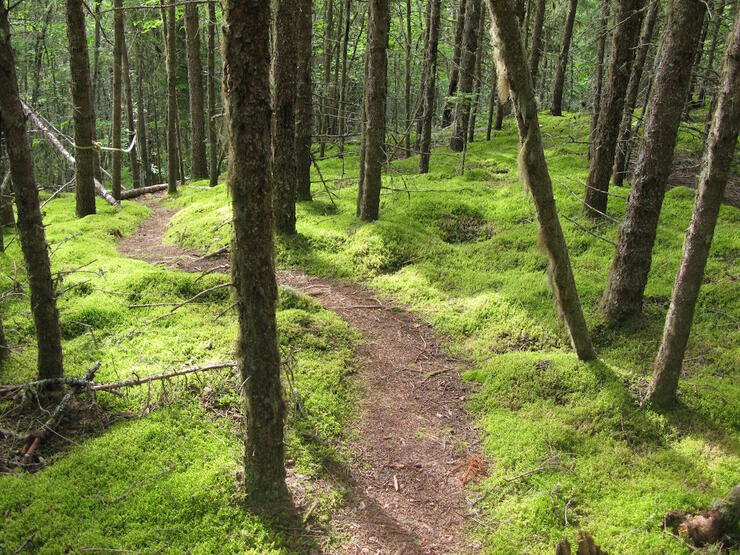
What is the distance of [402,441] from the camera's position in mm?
5477

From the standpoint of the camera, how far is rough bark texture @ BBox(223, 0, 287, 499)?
326cm

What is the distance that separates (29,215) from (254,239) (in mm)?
2380

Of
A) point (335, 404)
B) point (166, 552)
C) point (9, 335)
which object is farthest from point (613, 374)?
point (9, 335)

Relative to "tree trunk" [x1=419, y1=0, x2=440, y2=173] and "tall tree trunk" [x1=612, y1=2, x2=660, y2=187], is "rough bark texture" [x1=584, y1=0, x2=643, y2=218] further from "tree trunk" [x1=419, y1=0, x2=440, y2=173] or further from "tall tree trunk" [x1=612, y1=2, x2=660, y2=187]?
"tree trunk" [x1=419, y1=0, x2=440, y2=173]

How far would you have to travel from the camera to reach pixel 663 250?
8.75 metres

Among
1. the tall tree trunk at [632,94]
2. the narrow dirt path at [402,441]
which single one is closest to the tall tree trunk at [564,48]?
the tall tree trunk at [632,94]

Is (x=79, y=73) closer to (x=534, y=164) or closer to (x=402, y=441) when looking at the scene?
(x=534, y=164)

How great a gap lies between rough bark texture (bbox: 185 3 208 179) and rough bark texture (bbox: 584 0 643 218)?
38.5ft

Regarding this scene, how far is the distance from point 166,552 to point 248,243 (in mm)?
2452

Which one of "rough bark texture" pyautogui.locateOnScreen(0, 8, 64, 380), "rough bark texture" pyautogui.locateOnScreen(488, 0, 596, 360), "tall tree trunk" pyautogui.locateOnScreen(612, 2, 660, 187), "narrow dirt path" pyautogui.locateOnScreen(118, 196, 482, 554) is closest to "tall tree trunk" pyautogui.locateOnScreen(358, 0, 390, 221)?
"narrow dirt path" pyautogui.locateOnScreen(118, 196, 482, 554)

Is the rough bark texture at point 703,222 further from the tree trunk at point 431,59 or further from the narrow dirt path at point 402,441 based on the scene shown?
the tree trunk at point 431,59

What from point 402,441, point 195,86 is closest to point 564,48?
point 195,86

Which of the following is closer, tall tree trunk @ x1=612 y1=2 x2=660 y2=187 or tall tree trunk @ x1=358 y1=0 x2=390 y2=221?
tall tree trunk @ x1=358 y1=0 x2=390 y2=221

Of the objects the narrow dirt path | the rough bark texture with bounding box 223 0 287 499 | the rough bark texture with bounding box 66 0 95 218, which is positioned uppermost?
the rough bark texture with bounding box 66 0 95 218
